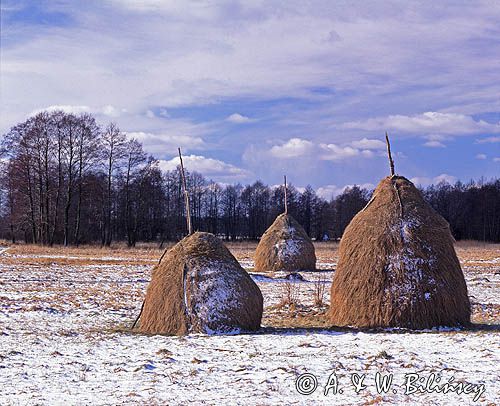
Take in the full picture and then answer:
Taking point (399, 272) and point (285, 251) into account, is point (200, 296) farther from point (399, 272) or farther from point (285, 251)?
point (285, 251)

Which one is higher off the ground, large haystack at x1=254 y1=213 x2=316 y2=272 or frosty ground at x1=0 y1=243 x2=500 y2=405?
large haystack at x1=254 y1=213 x2=316 y2=272

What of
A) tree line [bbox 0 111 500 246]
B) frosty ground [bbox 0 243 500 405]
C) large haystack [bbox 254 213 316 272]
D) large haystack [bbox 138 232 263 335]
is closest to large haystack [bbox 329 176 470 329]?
frosty ground [bbox 0 243 500 405]

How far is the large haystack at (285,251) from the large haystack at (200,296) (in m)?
15.1

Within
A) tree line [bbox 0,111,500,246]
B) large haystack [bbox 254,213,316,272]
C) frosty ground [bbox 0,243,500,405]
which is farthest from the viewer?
tree line [bbox 0,111,500,246]

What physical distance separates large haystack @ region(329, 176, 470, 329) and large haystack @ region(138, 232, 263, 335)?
75.9 inches

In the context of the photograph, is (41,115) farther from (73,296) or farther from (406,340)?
(406,340)

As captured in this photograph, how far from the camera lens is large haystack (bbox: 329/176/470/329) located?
1155 cm

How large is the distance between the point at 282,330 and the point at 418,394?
15.9 ft

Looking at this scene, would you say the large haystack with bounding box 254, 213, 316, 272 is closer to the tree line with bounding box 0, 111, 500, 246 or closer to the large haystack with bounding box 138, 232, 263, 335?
the large haystack with bounding box 138, 232, 263, 335

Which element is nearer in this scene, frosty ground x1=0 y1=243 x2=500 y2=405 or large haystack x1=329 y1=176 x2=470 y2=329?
frosty ground x1=0 y1=243 x2=500 y2=405

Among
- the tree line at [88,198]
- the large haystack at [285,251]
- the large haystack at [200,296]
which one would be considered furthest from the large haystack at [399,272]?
the tree line at [88,198]

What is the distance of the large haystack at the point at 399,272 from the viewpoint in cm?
1155

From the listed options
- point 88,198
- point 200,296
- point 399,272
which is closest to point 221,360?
point 200,296

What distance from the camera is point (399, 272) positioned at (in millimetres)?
11656
